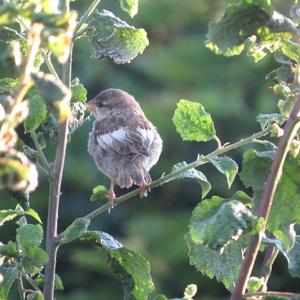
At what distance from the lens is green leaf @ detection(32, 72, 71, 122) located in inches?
40.3

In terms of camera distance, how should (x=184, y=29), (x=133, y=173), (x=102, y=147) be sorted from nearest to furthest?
1. (x=133, y=173)
2. (x=102, y=147)
3. (x=184, y=29)

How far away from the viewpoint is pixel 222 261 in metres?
1.60

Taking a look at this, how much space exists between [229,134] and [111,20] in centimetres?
924

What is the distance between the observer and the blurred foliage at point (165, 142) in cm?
976

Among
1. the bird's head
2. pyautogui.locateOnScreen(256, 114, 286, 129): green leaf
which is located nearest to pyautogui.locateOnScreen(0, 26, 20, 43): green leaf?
pyautogui.locateOnScreen(256, 114, 286, 129): green leaf

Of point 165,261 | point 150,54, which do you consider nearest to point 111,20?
point 165,261

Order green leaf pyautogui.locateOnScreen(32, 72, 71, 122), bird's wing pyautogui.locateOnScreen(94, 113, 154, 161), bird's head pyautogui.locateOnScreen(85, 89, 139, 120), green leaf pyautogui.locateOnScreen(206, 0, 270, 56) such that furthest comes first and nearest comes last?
bird's head pyautogui.locateOnScreen(85, 89, 139, 120) < bird's wing pyautogui.locateOnScreen(94, 113, 154, 161) < green leaf pyautogui.locateOnScreen(206, 0, 270, 56) < green leaf pyautogui.locateOnScreen(32, 72, 71, 122)

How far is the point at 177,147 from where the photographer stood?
1075cm

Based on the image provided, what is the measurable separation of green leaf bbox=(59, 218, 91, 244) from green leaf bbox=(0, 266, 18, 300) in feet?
0.32

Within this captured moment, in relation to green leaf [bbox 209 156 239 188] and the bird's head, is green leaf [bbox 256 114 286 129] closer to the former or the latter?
green leaf [bbox 209 156 239 188]

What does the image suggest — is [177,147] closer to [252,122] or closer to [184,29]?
[252,122]

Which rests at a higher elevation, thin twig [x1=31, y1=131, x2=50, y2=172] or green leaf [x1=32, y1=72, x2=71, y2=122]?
green leaf [x1=32, y1=72, x2=71, y2=122]

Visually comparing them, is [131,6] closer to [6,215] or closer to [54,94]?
[6,215]

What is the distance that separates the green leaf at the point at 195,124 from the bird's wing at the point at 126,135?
1.69 metres
